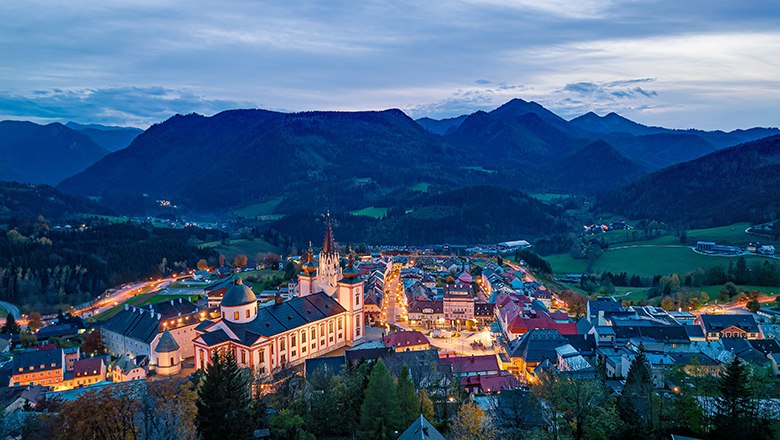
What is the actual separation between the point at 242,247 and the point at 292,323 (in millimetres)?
104891

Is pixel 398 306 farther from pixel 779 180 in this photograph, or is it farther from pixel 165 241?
pixel 779 180

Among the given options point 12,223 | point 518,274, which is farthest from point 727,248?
point 12,223

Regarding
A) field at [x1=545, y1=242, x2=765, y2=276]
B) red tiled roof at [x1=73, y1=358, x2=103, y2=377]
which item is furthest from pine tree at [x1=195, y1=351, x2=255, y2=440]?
field at [x1=545, y1=242, x2=765, y2=276]

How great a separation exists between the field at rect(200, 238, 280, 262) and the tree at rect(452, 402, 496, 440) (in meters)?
121

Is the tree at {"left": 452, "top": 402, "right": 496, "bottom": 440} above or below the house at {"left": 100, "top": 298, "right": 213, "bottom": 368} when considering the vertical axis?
above

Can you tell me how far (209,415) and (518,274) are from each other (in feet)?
272

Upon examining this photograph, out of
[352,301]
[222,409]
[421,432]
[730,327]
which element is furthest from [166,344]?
[730,327]

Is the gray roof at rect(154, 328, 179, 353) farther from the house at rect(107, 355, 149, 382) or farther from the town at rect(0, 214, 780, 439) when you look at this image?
the house at rect(107, 355, 149, 382)

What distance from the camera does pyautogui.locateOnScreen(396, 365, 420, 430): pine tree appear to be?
100ft

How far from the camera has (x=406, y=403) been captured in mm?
31234

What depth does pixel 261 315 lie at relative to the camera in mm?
55281

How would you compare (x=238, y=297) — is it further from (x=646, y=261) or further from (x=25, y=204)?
(x=25, y=204)

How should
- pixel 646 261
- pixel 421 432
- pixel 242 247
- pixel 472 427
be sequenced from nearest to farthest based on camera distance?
pixel 421 432 → pixel 472 427 → pixel 646 261 → pixel 242 247

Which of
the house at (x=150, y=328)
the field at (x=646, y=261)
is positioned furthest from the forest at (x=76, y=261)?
the field at (x=646, y=261)
